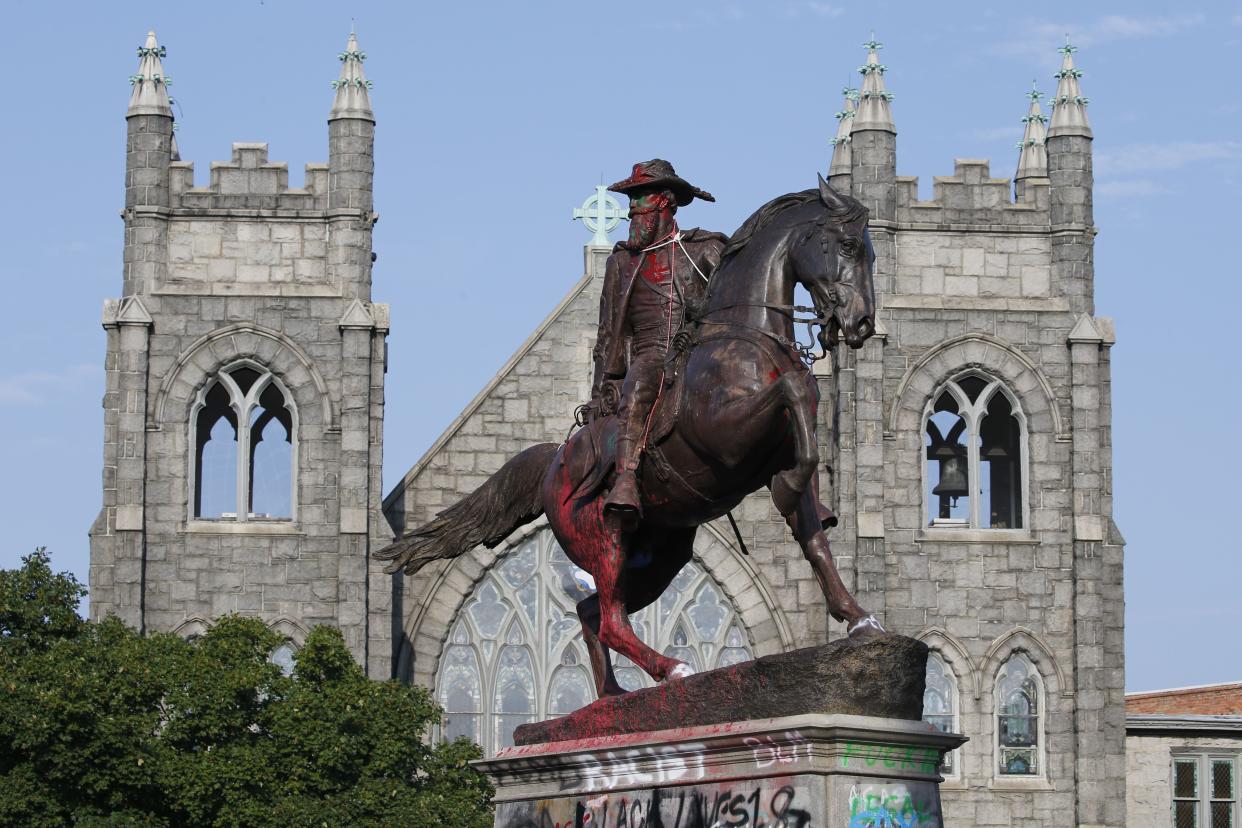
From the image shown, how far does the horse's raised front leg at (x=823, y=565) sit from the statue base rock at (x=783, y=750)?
1.57 feet

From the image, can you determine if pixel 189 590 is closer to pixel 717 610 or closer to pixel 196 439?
pixel 196 439

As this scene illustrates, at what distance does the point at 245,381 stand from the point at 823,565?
78.6ft

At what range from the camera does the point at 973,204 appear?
36250 millimetres

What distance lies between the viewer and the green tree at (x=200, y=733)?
26.4 metres

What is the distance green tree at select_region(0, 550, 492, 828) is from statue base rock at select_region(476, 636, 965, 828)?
15.2 meters

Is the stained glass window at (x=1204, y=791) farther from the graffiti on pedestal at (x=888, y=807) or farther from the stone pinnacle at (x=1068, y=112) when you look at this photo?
the graffiti on pedestal at (x=888, y=807)

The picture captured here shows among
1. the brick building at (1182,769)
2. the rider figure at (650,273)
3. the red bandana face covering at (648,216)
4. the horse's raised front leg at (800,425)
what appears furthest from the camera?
the brick building at (1182,769)

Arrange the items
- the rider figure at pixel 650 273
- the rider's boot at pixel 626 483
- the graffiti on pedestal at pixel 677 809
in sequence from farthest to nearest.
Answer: the rider figure at pixel 650 273, the rider's boot at pixel 626 483, the graffiti on pedestal at pixel 677 809

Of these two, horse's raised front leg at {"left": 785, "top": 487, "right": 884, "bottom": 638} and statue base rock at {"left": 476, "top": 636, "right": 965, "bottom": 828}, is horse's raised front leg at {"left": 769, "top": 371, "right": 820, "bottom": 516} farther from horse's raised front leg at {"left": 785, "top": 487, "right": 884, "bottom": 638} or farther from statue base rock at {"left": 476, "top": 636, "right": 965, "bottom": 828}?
statue base rock at {"left": 476, "top": 636, "right": 965, "bottom": 828}

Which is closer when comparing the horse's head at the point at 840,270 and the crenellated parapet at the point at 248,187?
the horse's head at the point at 840,270

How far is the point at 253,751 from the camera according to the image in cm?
2761

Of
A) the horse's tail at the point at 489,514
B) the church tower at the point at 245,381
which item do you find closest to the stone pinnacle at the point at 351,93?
the church tower at the point at 245,381

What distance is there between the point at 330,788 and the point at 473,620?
7.64m

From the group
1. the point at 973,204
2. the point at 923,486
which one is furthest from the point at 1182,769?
the point at 973,204
